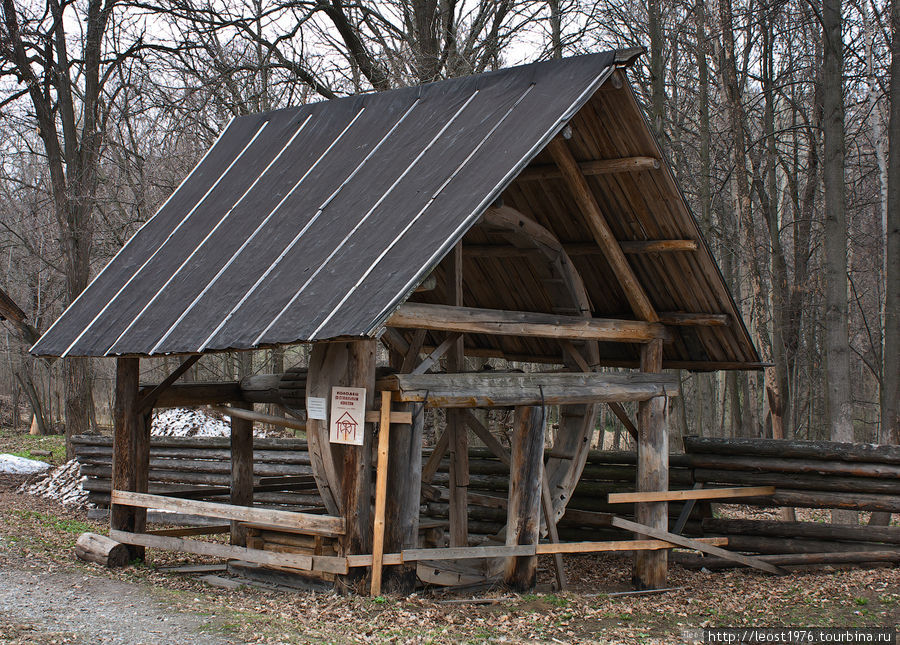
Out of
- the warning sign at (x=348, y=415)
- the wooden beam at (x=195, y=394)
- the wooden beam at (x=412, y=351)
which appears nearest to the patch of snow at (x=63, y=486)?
the wooden beam at (x=195, y=394)

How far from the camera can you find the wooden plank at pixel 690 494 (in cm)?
944

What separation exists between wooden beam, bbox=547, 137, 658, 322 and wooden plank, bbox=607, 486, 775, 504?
79.8 inches

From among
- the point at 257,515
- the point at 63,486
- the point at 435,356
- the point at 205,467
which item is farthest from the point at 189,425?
the point at 435,356

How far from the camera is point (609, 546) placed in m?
9.09

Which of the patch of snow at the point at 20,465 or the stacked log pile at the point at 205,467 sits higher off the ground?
the stacked log pile at the point at 205,467

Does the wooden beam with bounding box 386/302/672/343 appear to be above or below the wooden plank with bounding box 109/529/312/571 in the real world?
above

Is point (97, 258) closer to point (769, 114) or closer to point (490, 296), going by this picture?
point (490, 296)

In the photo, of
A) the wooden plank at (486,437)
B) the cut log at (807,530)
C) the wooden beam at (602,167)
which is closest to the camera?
the wooden beam at (602,167)

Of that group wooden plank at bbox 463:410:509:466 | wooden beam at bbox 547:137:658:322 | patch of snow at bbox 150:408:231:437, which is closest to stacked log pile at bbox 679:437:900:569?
wooden beam at bbox 547:137:658:322

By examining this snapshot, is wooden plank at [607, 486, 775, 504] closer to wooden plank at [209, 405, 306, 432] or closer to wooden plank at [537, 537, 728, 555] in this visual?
wooden plank at [537, 537, 728, 555]

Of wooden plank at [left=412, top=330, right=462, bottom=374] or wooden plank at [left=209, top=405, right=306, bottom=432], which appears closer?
wooden plank at [left=412, top=330, right=462, bottom=374]

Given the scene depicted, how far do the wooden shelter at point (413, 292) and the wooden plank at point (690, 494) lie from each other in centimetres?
12

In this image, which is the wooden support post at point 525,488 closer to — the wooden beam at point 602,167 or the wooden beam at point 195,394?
the wooden beam at point 602,167

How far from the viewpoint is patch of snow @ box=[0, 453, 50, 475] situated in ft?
59.3
